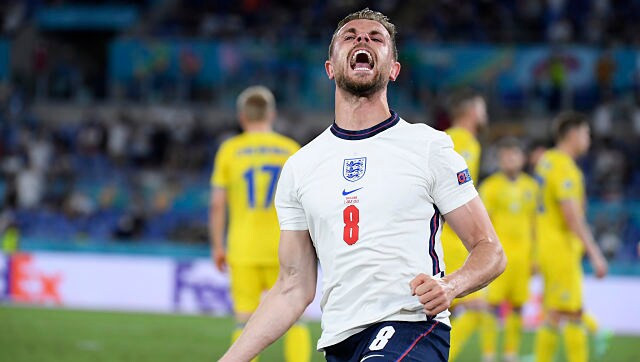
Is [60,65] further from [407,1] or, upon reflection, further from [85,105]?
[407,1]

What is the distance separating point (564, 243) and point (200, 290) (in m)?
7.78

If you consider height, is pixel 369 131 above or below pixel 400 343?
above

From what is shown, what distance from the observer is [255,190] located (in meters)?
8.05

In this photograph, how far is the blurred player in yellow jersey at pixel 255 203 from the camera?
7.99 meters

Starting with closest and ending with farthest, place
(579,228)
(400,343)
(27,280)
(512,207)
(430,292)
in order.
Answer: (430,292) < (400,343) < (579,228) < (512,207) < (27,280)

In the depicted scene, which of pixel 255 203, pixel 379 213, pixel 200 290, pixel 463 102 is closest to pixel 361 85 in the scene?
pixel 379 213

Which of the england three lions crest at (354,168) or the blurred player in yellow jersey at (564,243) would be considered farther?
the blurred player in yellow jersey at (564,243)

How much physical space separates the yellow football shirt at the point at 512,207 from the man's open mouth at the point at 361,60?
708cm

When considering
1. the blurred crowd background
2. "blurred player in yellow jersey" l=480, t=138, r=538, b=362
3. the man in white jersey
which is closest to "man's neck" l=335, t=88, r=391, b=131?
the man in white jersey

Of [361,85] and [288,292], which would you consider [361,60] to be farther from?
[288,292]

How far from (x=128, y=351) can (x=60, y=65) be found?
16.2 meters

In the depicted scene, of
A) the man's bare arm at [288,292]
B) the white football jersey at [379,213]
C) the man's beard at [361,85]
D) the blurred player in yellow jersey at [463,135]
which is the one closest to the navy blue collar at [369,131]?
the white football jersey at [379,213]

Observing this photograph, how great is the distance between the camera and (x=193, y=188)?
19.7m

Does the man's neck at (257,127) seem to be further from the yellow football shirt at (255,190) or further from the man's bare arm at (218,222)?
the man's bare arm at (218,222)
